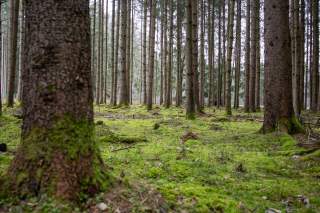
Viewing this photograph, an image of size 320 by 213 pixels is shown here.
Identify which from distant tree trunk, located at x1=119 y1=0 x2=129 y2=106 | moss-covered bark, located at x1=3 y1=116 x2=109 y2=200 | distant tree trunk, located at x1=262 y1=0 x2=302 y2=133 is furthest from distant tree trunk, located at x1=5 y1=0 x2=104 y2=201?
distant tree trunk, located at x1=119 y1=0 x2=129 y2=106

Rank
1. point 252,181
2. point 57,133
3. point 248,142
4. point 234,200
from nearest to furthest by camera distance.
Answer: point 57,133, point 234,200, point 252,181, point 248,142

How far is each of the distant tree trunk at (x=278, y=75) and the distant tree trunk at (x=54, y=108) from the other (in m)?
5.93

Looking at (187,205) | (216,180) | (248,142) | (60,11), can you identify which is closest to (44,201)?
(187,205)

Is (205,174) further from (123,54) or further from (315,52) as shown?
(315,52)

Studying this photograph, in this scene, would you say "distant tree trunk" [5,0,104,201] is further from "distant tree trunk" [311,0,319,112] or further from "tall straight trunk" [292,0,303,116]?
"distant tree trunk" [311,0,319,112]

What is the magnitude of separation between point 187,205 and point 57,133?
149 cm

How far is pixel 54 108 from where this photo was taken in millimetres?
3201

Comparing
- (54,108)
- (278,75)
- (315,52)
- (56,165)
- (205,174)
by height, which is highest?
(315,52)

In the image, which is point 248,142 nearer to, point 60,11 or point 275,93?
point 275,93

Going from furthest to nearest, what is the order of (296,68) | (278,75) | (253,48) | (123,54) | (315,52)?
(315,52) → (123,54) → (253,48) → (296,68) → (278,75)

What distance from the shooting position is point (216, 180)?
4.76 meters

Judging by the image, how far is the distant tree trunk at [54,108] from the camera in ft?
10.3

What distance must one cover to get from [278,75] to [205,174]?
14.0 ft

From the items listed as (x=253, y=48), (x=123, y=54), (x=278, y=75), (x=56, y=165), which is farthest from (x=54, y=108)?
(x=123, y=54)
